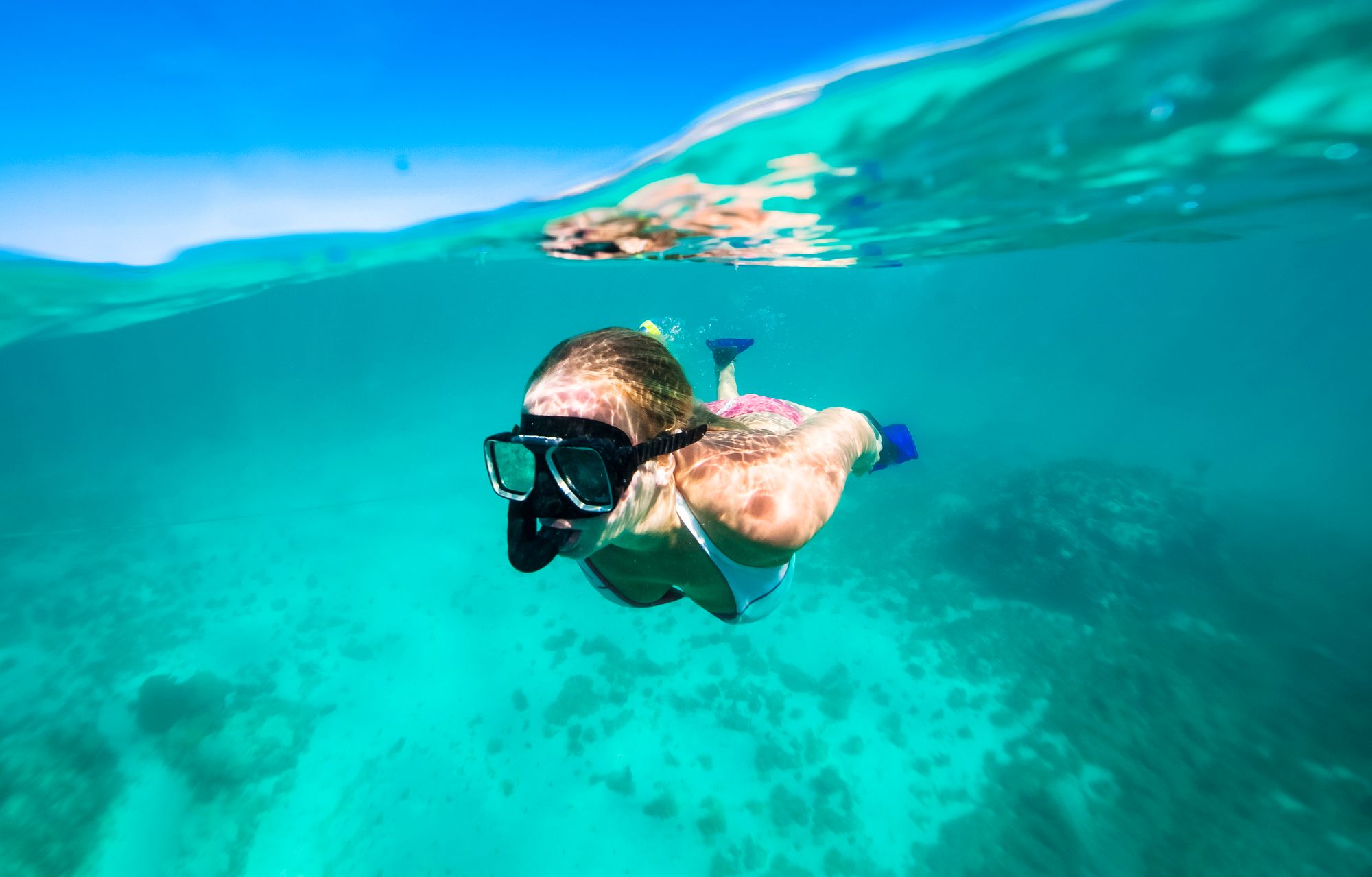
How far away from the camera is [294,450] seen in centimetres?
3147

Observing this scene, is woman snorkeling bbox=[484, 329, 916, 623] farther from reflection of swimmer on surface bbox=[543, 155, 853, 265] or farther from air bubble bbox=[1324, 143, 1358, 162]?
air bubble bbox=[1324, 143, 1358, 162]

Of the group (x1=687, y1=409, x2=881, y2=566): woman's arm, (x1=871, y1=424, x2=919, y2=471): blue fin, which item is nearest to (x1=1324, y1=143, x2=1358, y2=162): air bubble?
(x1=871, y1=424, x2=919, y2=471): blue fin

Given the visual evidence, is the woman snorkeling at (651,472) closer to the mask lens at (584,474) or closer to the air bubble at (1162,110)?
A: the mask lens at (584,474)

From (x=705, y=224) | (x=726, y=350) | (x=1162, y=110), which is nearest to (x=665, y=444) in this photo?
(x=726, y=350)

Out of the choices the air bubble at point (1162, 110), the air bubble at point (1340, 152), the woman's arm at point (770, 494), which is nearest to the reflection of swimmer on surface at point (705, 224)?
the air bubble at point (1162, 110)

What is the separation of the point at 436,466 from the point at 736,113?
81.6 feet

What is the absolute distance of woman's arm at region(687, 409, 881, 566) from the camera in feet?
6.33

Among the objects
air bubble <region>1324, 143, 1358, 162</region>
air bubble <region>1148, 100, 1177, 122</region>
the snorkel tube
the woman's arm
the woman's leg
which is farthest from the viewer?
air bubble <region>1324, 143, 1358, 162</region>

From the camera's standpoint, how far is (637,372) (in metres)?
1.88

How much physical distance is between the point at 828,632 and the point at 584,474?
10778 mm

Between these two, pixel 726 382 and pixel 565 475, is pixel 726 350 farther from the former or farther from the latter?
pixel 565 475

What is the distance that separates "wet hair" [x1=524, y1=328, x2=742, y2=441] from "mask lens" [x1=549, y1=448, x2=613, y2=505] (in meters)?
0.20

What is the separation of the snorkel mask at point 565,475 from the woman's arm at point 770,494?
0.36 metres

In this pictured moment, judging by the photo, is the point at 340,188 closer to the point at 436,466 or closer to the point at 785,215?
the point at 785,215
